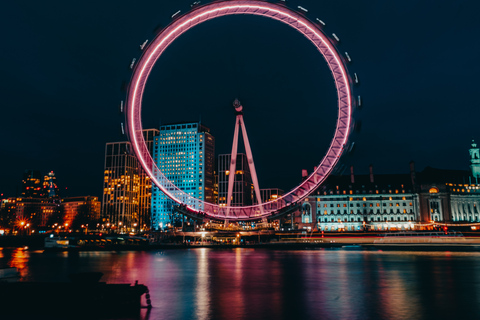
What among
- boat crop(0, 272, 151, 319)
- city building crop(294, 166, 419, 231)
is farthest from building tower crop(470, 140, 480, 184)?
boat crop(0, 272, 151, 319)

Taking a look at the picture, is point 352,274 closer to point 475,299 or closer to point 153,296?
point 475,299

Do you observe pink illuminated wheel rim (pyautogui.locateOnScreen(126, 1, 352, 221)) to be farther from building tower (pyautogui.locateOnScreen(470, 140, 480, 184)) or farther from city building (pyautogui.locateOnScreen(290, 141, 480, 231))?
Answer: building tower (pyautogui.locateOnScreen(470, 140, 480, 184))

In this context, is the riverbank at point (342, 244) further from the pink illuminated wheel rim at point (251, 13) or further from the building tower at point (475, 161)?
the building tower at point (475, 161)

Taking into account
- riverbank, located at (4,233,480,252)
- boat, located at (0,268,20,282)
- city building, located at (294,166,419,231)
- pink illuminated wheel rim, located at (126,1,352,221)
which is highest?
pink illuminated wheel rim, located at (126,1,352,221)

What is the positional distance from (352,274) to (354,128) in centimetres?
2806

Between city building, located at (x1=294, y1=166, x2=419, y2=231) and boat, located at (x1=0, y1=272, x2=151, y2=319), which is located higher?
city building, located at (x1=294, y1=166, x2=419, y2=231)

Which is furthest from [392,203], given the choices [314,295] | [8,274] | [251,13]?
[8,274]

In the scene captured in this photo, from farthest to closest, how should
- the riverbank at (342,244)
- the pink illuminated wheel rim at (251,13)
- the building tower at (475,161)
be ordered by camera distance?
1. the building tower at (475,161)
2. the riverbank at (342,244)
3. the pink illuminated wheel rim at (251,13)

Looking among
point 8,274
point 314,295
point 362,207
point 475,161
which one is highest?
point 475,161

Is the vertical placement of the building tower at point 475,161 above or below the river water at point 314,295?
above

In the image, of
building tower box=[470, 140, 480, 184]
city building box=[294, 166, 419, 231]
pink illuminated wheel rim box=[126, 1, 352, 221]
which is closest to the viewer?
pink illuminated wheel rim box=[126, 1, 352, 221]

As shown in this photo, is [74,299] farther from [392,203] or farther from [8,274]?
[392,203]

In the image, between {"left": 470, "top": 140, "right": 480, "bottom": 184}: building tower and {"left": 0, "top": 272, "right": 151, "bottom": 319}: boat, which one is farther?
{"left": 470, "top": 140, "right": 480, "bottom": 184}: building tower

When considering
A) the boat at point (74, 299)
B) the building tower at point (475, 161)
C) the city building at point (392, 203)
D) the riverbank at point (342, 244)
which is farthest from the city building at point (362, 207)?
the boat at point (74, 299)
